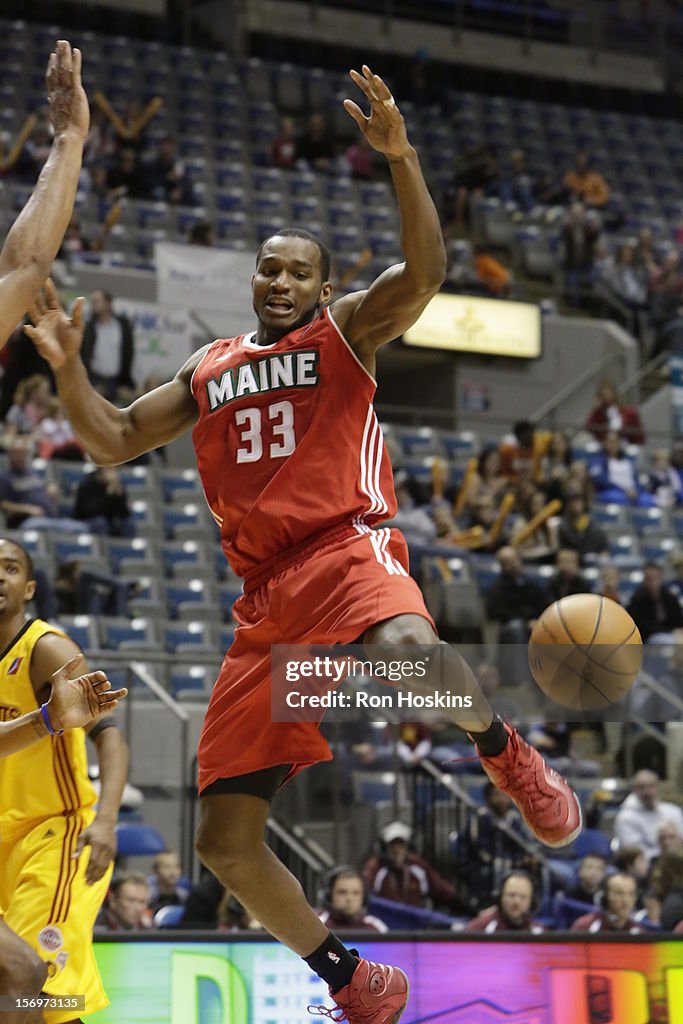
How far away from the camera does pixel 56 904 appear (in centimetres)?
552

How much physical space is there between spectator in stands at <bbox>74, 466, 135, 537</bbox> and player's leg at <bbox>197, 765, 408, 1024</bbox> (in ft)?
26.3

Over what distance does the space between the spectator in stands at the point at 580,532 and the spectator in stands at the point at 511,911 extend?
19.7ft

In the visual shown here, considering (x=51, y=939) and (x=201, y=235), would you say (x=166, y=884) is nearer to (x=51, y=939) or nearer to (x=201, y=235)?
(x=51, y=939)

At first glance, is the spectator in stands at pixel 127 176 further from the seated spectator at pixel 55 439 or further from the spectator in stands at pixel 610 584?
the spectator in stands at pixel 610 584

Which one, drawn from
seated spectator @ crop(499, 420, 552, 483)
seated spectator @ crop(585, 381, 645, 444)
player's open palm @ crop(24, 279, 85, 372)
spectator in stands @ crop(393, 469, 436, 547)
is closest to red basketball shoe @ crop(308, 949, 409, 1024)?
player's open palm @ crop(24, 279, 85, 372)

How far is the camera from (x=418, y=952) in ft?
21.2

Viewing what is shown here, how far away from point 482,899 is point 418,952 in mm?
3563

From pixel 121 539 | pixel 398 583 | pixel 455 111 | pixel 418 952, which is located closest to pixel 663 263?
pixel 455 111

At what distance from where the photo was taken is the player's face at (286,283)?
5090 mm

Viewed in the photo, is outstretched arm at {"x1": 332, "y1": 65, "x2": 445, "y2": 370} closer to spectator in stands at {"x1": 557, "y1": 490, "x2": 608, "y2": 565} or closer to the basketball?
the basketball

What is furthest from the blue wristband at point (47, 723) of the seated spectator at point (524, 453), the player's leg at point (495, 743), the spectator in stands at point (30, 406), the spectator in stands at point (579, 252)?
the spectator in stands at point (579, 252)

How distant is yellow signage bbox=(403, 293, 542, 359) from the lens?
19.3 metres

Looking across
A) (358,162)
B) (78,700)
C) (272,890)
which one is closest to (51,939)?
(272,890)

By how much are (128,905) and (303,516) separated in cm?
423
